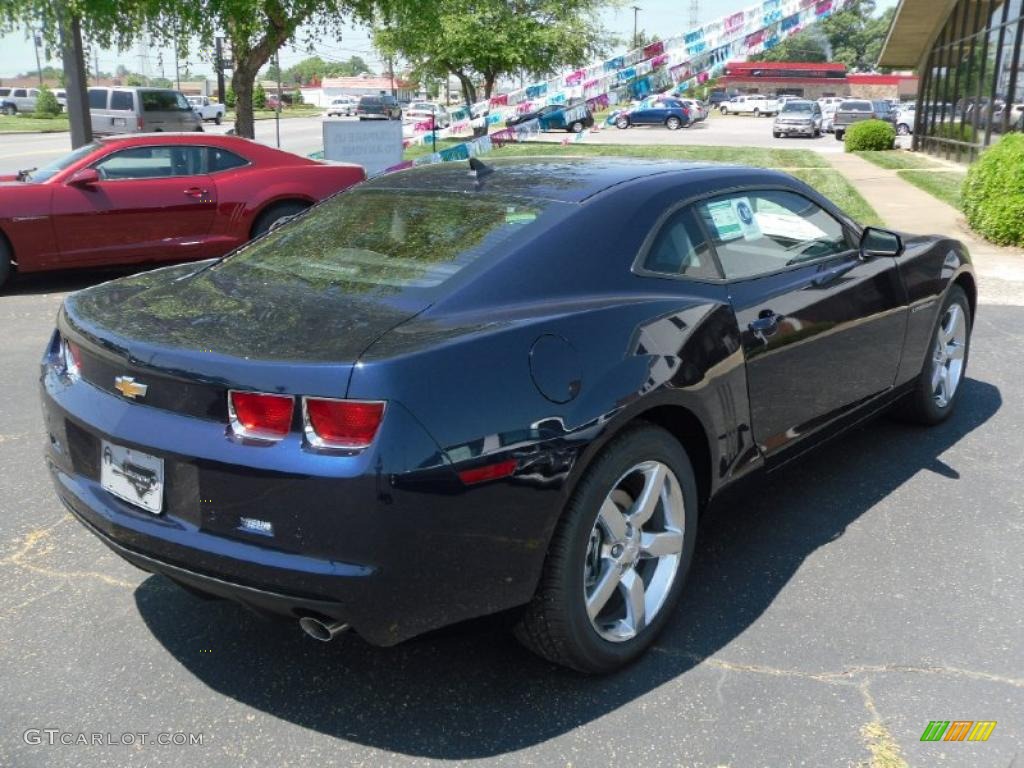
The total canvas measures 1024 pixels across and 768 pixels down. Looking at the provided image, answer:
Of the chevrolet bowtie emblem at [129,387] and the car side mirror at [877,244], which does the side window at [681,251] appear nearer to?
the car side mirror at [877,244]

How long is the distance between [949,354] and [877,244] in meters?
1.31

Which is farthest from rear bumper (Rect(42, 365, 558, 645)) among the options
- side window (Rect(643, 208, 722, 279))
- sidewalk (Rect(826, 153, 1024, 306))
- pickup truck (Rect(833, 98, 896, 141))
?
pickup truck (Rect(833, 98, 896, 141))

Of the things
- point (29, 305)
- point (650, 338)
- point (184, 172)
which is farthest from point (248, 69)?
point (650, 338)

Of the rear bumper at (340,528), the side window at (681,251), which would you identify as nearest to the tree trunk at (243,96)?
the side window at (681,251)

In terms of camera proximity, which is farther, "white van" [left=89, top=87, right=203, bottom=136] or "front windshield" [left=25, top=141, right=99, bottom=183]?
"white van" [left=89, top=87, right=203, bottom=136]

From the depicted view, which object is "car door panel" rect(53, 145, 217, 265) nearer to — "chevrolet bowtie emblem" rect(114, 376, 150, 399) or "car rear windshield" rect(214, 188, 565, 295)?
"car rear windshield" rect(214, 188, 565, 295)

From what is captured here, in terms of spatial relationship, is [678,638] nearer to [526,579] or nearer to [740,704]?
[740,704]

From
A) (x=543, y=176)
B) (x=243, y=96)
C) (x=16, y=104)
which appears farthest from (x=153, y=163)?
(x=16, y=104)

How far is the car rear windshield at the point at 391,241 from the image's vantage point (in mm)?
3031

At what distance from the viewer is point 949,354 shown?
522 cm

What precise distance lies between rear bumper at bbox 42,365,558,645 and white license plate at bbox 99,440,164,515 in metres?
0.03

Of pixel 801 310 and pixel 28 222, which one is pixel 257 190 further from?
pixel 801 310

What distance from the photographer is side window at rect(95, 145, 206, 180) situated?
9109 mm

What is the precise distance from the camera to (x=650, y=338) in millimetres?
2988
